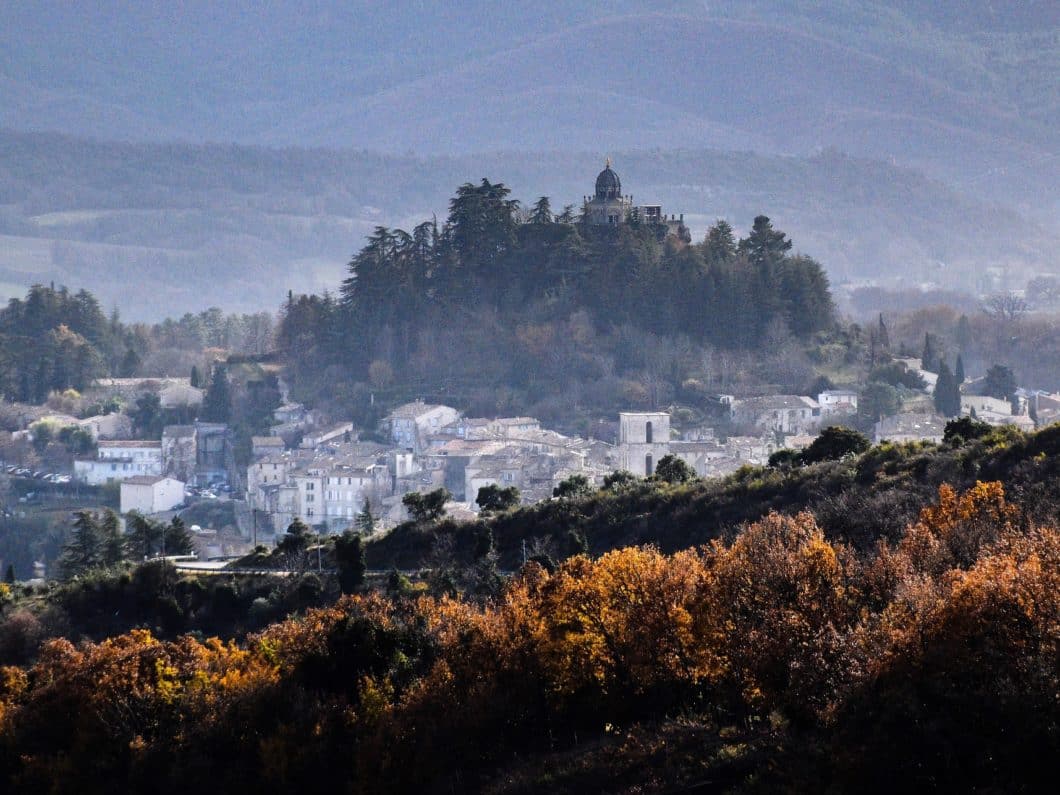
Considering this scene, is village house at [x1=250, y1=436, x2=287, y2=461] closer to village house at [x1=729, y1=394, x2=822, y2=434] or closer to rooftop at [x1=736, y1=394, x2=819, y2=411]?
village house at [x1=729, y1=394, x2=822, y2=434]

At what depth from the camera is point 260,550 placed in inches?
1703

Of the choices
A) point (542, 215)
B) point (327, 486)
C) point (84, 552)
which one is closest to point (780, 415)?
point (542, 215)

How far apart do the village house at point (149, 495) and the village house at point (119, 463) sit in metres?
4.74

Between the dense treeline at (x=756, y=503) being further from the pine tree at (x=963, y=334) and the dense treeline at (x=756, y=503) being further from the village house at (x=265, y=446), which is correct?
the pine tree at (x=963, y=334)

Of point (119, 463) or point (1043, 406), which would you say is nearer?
point (119, 463)

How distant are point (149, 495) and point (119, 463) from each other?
26.6 ft

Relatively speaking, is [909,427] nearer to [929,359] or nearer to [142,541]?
[929,359]

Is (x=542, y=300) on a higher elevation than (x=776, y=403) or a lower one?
higher

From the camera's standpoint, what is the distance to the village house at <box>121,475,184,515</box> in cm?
8388

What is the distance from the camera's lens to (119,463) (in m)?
91.6

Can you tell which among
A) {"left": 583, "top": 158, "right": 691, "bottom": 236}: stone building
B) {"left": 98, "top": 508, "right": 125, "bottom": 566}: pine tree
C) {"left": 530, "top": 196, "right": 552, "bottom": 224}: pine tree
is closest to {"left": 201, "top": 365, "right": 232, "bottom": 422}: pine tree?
{"left": 530, "top": 196, "right": 552, "bottom": 224}: pine tree

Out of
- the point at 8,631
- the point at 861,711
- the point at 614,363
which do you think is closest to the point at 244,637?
the point at 8,631

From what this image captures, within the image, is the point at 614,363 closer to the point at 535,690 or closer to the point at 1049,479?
the point at 1049,479

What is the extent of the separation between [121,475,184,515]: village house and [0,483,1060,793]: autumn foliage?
53.8 metres
